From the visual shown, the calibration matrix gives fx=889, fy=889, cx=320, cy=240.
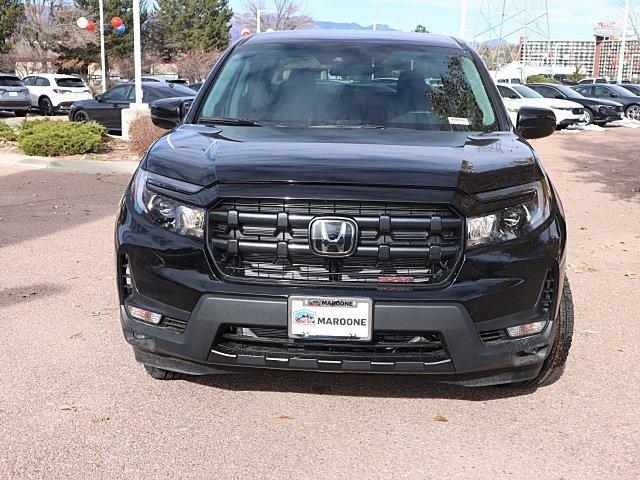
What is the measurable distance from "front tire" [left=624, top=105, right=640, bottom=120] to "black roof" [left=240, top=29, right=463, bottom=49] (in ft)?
99.5

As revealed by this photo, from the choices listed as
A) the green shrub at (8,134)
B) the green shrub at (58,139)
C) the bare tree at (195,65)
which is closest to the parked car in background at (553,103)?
the green shrub at (58,139)

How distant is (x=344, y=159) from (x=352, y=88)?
130 cm

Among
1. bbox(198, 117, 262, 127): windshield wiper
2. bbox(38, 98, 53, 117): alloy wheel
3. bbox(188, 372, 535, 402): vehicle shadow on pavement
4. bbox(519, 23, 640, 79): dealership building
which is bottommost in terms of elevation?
bbox(519, 23, 640, 79): dealership building

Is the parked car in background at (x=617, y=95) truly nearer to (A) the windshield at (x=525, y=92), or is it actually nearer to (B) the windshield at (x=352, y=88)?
(A) the windshield at (x=525, y=92)

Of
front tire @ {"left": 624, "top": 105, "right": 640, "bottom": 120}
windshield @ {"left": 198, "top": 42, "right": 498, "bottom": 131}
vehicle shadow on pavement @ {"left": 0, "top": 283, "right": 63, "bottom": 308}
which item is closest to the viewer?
windshield @ {"left": 198, "top": 42, "right": 498, "bottom": 131}

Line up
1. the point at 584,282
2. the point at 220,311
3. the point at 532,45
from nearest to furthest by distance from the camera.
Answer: the point at 220,311 → the point at 584,282 → the point at 532,45

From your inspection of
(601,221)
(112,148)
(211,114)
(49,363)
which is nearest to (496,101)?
(211,114)

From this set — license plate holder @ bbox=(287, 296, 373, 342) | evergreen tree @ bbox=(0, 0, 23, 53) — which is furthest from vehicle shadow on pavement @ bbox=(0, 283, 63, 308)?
evergreen tree @ bbox=(0, 0, 23, 53)

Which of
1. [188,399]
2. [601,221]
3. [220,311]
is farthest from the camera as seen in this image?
[601,221]

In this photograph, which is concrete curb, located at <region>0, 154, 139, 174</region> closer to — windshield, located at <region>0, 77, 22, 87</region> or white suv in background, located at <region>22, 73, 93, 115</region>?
windshield, located at <region>0, 77, 22, 87</region>

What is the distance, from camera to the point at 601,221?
974 cm

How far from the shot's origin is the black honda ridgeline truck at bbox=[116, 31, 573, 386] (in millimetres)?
3531

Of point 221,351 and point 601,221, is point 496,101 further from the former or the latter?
point 601,221

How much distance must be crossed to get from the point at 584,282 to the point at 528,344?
3168 mm
